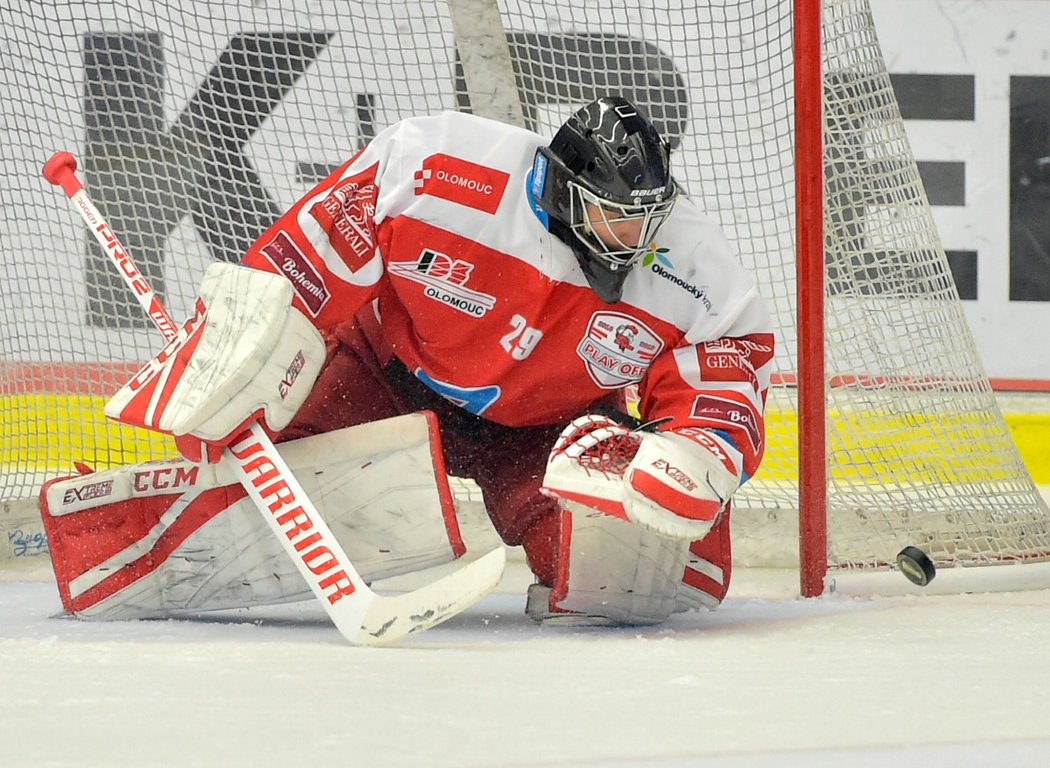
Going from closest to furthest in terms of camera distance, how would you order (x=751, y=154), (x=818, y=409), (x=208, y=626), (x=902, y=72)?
(x=208, y=626)
(x=818, y=409)
(x=751, y=154)
(x=902, y=72)

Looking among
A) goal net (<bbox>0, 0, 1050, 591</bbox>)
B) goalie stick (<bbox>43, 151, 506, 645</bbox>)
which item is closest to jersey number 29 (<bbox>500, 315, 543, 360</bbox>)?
goalie stick (<bbox>43, 151, 506, 645</bbox>)

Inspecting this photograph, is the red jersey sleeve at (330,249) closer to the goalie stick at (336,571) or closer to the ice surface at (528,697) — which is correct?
the goalie stick at (336,571)

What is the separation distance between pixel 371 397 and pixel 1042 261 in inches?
92.3

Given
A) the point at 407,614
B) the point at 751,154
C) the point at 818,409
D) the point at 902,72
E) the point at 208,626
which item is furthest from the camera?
the point at 902,72

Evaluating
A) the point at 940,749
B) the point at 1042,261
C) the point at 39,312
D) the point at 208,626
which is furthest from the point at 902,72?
the point at 940,749

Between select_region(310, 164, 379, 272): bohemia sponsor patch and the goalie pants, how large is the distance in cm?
33

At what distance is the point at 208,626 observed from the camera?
85.9 inches

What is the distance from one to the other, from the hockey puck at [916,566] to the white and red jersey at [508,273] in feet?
1.61

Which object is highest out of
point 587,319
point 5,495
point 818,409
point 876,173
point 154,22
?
point 154,22

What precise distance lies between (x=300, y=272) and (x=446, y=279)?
235 millimetres

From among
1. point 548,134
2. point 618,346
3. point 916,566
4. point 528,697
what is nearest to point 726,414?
point 618,346

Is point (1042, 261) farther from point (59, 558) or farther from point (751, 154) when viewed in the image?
point (59, 558)

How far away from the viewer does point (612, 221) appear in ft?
6.77

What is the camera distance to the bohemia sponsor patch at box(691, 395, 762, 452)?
7.03 ft
